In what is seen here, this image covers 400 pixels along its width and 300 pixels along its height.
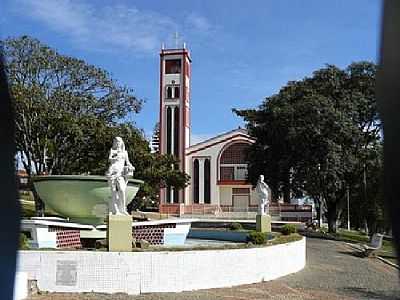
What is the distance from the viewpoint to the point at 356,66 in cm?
2889

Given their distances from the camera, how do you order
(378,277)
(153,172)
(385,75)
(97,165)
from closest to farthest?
(385,75), (378,277), (97,165), (153,172)

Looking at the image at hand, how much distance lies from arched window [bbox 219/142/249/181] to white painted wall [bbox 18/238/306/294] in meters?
43.2

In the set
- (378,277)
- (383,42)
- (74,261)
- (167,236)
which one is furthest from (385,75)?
(167,236)

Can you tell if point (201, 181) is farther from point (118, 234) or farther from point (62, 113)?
point (118, 234)

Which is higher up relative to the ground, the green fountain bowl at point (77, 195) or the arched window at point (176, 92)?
the arched window at point (176, 92)

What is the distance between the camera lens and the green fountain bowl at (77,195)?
16.7 meters

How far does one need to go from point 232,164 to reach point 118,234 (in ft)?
143

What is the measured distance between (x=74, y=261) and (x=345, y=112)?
20.2 m

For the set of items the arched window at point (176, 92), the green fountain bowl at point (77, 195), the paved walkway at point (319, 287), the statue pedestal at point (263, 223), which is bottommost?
the paved walkway at point (319, 287)

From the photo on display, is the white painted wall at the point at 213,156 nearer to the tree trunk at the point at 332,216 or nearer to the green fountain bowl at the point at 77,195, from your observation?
the tree trunk at the point at 332,216

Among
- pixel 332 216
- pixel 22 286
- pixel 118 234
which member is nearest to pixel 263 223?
pixel 118 234

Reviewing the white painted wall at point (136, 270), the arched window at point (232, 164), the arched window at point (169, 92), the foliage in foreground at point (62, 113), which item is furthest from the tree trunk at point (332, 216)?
the arched window at point (169, 92)

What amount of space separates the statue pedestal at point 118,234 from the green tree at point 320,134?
1612cm

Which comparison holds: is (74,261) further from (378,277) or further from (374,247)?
(374,247)
